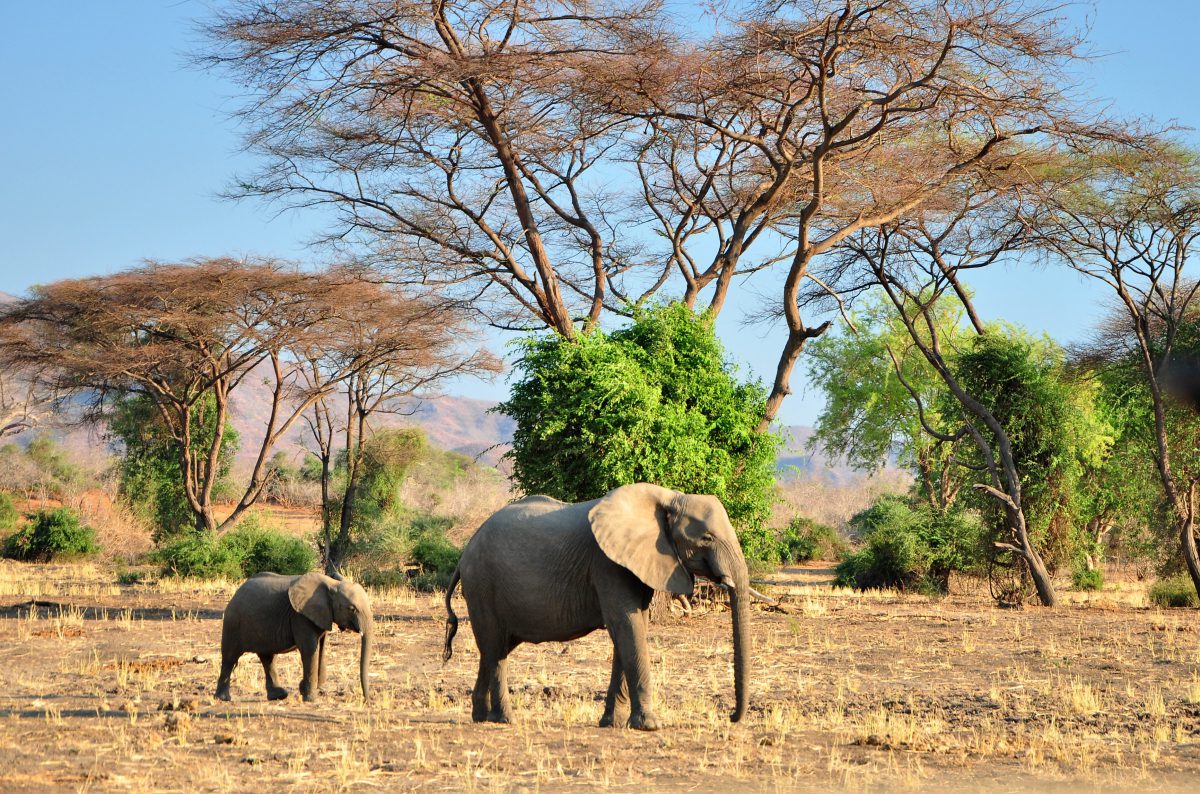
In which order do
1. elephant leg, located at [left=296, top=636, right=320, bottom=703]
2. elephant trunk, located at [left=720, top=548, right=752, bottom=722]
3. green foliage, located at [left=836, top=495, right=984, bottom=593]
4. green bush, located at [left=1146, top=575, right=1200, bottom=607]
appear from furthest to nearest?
green foliage, located at [left=836, top=495, right=984, bottom=593] < green bush, located at [left=1146, top=575, right=1200, bottom=607] < elephant leg, located at [left=296, top=636, right=320, bottom=703] < elephant trunk, located at [left=720, top=548, right=752, bottom=722]

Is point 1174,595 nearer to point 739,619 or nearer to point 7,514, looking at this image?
point 739,619

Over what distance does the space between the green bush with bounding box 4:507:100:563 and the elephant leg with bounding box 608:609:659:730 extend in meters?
30.7

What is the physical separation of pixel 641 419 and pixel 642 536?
27.5ft

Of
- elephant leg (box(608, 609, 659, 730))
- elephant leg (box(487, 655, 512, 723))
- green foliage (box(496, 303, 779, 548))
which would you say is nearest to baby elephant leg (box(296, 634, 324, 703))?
elephant leg (box(487, 655, 512, 723))

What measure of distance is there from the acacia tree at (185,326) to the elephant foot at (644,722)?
20.5 meters

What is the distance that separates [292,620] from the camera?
417 inches

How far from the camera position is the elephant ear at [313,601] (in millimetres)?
10398

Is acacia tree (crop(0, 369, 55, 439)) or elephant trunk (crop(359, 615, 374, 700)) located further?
acacia tree (crop(0, 369, 55, 439))

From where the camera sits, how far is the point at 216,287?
2844cm

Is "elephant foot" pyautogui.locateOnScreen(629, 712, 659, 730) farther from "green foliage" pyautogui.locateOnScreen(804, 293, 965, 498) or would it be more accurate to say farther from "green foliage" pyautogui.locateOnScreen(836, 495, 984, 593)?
"green foliage" pyautogui.locateOnScreen(804, 293, 965, 498)

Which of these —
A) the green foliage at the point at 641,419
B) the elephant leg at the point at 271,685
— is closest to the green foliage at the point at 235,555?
the green foliage at the point at 641,419

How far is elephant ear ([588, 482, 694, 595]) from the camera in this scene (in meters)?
8.98

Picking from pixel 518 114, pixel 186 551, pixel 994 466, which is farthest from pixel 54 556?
pixel 994 466

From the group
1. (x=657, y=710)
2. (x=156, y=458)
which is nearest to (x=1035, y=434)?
(x=657, y=710)
